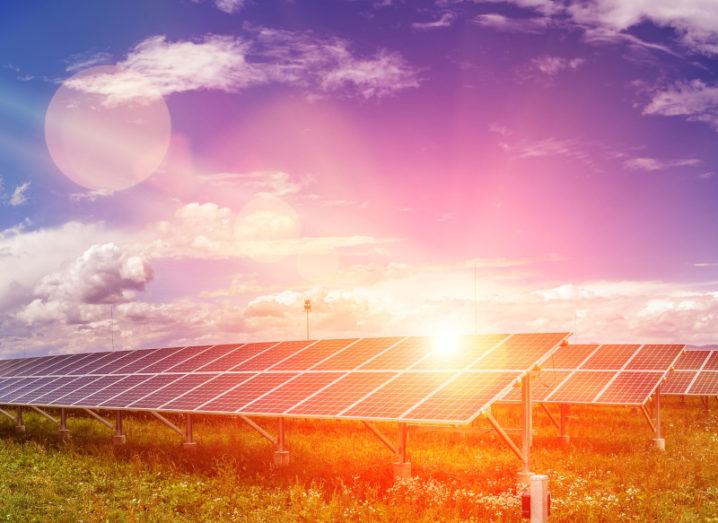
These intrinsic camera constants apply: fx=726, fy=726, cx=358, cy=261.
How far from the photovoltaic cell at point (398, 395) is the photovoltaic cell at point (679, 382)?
83.2ft

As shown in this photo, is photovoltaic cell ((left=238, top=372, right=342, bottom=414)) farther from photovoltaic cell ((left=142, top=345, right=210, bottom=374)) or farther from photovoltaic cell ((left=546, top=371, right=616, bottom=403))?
photovoltaic cell ((left=142, top=345, right=210, bottom=374))

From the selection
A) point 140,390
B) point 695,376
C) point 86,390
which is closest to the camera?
point 140,390

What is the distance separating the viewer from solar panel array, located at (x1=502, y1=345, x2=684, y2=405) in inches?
1137

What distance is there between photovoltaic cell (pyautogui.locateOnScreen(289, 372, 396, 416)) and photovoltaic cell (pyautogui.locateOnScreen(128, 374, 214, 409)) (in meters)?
7.25

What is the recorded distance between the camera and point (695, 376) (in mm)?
45125

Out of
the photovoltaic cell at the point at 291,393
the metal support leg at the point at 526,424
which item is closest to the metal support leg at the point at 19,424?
the photovoltaic cell at the point at 291,393

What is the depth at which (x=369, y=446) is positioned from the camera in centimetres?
2612

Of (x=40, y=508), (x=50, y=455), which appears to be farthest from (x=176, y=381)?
(x=40, y=508)

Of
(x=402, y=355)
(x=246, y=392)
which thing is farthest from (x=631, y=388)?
(x=246, y=392)

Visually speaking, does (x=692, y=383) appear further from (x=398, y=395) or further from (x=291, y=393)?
(x=398, y=395)

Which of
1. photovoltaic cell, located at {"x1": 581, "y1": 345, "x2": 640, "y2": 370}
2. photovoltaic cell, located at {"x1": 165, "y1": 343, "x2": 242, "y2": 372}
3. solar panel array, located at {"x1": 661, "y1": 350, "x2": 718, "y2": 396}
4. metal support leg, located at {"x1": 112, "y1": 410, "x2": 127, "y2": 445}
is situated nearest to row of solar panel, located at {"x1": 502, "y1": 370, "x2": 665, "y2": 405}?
photovoltaic cell, located at {"x1": 581, "y1": 345, "x2": 640, "y2": 370}

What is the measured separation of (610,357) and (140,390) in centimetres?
2127

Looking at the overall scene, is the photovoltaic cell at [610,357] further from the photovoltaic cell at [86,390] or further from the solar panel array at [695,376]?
the photovoltaic cell at [86,390]

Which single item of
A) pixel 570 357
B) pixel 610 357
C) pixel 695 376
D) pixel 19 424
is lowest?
pixel 19 424
